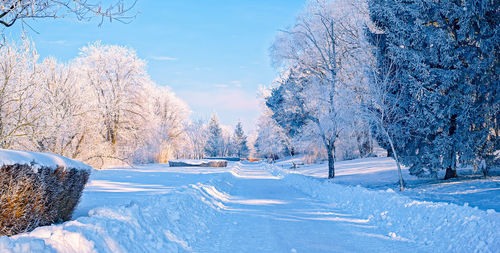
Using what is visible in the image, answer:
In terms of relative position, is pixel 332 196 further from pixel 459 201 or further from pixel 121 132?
pixel 121 132

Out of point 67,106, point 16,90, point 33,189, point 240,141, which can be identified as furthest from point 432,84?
point 240,141

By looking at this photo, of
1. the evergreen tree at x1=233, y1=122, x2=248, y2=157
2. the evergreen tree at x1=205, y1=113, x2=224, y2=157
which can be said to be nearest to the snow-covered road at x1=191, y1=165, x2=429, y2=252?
the evergreen tree at x1=205, y1=113, x2=224, y2=157

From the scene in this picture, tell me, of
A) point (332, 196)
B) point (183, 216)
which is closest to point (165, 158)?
point (332, 196)

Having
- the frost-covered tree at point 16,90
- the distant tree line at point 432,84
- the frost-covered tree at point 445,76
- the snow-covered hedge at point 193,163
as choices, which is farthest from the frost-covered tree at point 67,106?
the frost-covered tree at point 445,76

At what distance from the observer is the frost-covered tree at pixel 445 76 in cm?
1341

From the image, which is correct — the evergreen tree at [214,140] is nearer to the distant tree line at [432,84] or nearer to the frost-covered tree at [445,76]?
the distant tree line at [432,84]

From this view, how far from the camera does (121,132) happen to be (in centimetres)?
3253

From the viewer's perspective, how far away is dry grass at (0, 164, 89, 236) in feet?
15.9

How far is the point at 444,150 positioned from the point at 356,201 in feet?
18.8

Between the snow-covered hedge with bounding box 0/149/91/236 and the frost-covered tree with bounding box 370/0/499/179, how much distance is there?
13.4m

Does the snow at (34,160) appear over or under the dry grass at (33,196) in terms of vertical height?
over

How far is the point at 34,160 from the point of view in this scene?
5.49m

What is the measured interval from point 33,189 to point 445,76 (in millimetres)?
14368

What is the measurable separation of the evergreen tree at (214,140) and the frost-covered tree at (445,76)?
8796 cm
